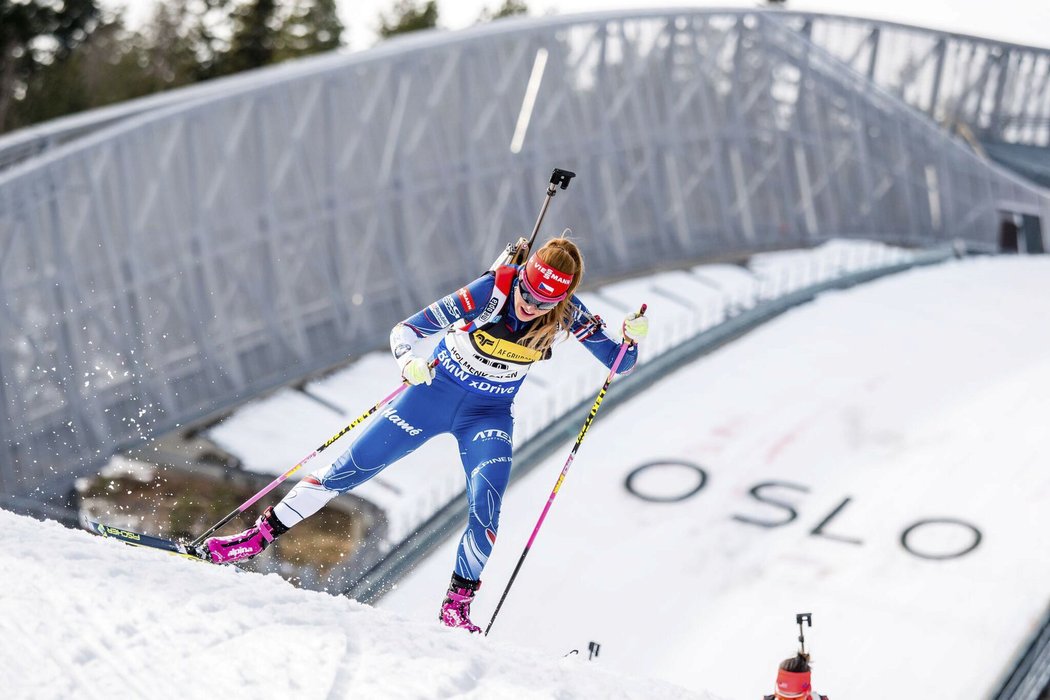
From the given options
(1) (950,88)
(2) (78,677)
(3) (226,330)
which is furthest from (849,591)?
(1) (950,88)

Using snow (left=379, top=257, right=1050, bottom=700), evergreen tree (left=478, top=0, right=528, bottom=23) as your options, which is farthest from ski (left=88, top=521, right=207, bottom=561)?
evergreen tree (left=478, top=0, right=528, bottom=23)

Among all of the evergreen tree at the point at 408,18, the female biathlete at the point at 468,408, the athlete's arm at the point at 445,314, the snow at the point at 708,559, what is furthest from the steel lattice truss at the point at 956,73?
the evergreen tree at the point at 408,18

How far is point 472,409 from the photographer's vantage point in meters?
7.40

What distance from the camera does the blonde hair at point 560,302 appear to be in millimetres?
6961

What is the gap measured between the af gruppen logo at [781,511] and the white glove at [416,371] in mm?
5916

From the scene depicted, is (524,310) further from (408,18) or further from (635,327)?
(408,18)

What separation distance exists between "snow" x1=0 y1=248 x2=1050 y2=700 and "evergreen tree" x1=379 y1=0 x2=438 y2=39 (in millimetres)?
43177

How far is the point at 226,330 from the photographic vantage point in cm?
1878

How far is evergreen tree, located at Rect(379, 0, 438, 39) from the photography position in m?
60.3

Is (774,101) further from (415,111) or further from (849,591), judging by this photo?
(849,591)

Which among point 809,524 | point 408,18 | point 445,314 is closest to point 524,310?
point 445,314

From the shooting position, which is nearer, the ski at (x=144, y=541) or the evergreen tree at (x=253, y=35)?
the ski at (x=144, y=541)

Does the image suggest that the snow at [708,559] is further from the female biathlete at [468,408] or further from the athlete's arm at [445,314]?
the athlete's arm at [445,314]

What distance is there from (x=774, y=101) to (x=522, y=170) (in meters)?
7.48
